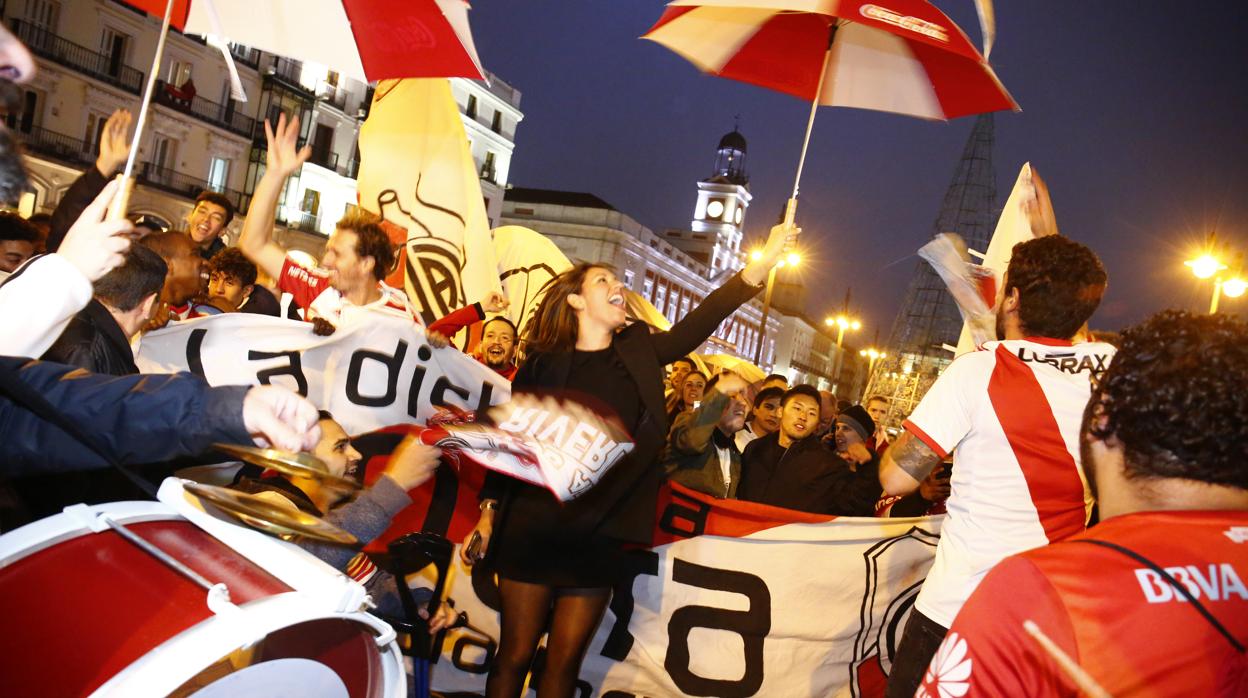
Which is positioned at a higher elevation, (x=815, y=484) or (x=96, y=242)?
(x=96, y=242)

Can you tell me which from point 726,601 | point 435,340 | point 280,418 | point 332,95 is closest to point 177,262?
point 435,340

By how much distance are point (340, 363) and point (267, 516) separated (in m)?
2.50

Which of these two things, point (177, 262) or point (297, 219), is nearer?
point (177, 262)

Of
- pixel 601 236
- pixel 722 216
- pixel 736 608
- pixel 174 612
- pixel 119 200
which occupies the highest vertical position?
pixel 722 216

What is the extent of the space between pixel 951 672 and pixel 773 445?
3.66 m

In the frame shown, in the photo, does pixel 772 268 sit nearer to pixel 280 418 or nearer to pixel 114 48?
pixel 280 418

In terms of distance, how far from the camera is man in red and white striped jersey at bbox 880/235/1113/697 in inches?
91.9

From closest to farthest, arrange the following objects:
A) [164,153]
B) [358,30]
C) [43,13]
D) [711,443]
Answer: [358,30] < [711,443] < [43,13] < [164,153]

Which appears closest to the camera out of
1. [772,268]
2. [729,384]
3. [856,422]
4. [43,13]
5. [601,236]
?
[772,268]

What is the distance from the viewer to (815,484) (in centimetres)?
428

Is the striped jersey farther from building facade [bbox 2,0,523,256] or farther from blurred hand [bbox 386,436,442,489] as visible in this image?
building facade [bbox 2,0,523,256]

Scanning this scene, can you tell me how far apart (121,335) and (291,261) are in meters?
2.44

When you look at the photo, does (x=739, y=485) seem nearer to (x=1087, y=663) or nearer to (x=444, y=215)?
(x=444, y=215)

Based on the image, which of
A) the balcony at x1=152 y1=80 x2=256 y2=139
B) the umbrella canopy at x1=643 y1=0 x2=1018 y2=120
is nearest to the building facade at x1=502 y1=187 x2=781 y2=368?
the balcony at x1=152 y1=80 x2=256 y2=139
